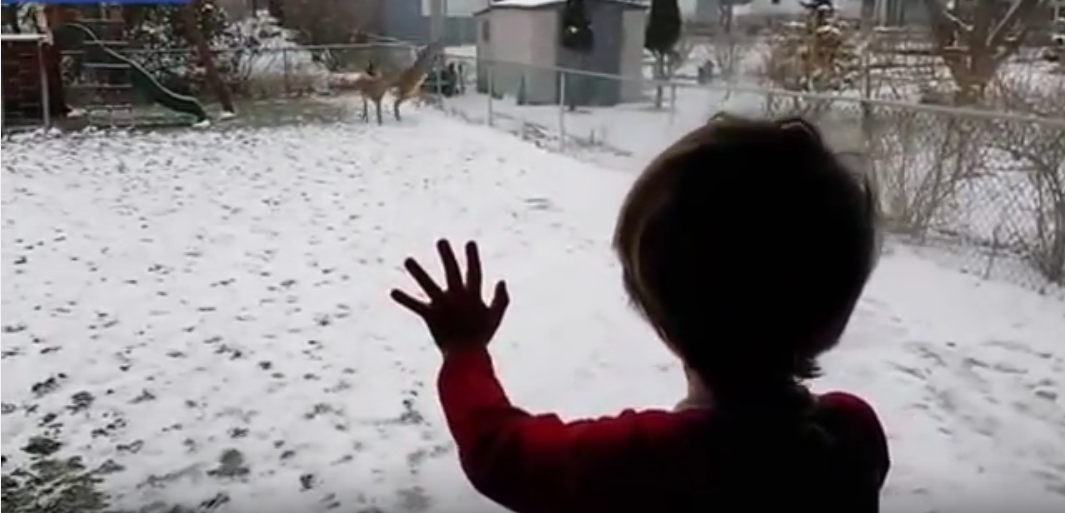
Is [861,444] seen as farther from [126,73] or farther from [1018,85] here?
[126,73]

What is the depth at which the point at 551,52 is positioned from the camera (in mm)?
3105

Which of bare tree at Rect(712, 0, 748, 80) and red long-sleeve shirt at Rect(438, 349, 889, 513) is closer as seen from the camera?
red long-sleeve shirt at Rect(438, 349, 889, 513)

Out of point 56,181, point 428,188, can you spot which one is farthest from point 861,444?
point 56,181

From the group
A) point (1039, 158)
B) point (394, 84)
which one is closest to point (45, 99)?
point (394, 84)

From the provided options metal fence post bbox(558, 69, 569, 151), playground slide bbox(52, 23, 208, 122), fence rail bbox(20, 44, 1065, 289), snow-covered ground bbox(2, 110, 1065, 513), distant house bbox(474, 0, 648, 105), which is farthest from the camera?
playground slide bbox(52, 23, 208, 122)

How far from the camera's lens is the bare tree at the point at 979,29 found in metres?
1.51

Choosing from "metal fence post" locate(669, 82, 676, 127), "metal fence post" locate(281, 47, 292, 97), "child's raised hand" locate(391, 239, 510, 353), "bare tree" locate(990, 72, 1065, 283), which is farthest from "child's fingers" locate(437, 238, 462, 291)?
"metal fence post" locate(281, 47, 292, 97)

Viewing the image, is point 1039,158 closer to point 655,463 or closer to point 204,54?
point 655,463

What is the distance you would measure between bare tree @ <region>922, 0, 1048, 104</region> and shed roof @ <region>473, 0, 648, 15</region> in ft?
1.54

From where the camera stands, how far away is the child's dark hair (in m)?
0.48

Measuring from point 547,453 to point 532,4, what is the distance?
2388mm

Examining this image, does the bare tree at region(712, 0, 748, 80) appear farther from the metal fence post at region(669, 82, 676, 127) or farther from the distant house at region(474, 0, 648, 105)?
the distant house at region(474, 0, 648, 105)

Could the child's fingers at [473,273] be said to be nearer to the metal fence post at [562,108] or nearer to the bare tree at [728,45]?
the bare tree at [728,45]

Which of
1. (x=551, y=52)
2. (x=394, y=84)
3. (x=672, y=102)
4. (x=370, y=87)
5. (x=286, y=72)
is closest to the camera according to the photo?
(x=672, y=102)
